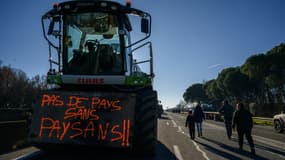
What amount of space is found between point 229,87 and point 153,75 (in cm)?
6115

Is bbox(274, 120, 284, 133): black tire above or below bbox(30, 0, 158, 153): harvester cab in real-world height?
below

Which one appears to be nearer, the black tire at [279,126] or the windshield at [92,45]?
the windshield at [92,45]

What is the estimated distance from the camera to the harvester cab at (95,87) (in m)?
5.69

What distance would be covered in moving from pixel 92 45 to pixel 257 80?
170 feet

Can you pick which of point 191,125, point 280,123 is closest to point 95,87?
point 191,125

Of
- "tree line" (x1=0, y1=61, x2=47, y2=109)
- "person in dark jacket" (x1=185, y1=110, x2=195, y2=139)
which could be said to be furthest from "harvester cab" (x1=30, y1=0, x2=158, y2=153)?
"tree line" (x1=0, y1=61, x2=47, y2=109)

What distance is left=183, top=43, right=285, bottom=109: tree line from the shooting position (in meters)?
43.2

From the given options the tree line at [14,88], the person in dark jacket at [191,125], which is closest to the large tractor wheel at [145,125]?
the person in dark jacket at [191,125]

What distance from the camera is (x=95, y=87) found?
7.30m

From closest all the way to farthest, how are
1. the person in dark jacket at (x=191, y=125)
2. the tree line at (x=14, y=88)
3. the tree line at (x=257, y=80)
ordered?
the person in dark jacket at (x=191, y=125), the tree line at (x=257, y=80), the tree line at (x=14, y=88)

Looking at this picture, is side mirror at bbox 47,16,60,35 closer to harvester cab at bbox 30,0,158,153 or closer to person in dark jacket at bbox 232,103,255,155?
harvester cab at bbox 30,0,158,153

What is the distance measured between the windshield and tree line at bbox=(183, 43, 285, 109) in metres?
34.5

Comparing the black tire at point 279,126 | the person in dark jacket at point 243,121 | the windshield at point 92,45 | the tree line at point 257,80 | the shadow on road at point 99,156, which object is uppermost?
the tree line at point 257,80

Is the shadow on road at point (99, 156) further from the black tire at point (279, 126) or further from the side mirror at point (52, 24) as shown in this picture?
the black tire at point (279, 126)
